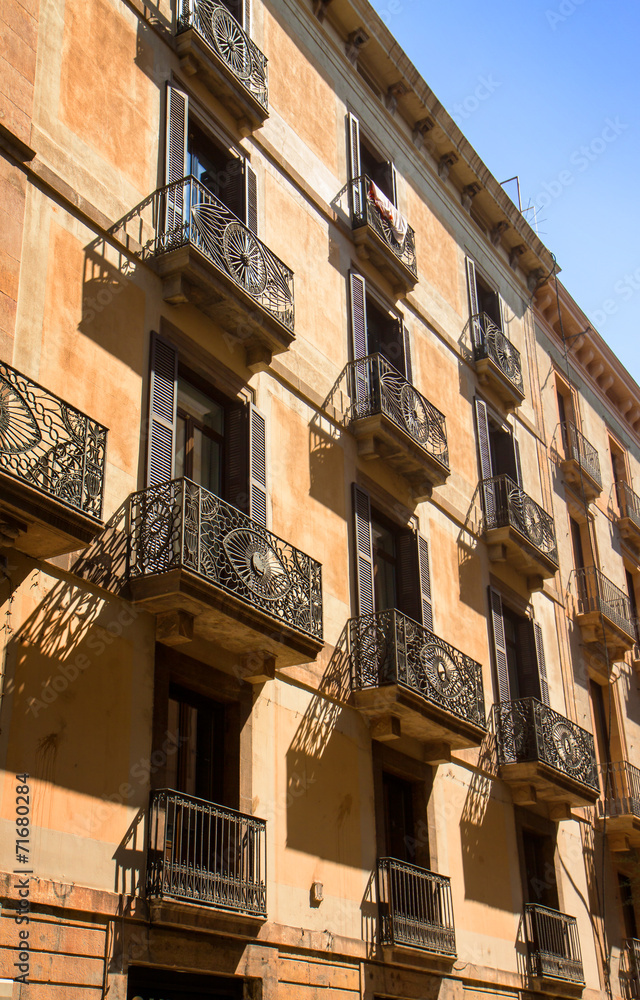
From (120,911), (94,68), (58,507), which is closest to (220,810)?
(120,911)

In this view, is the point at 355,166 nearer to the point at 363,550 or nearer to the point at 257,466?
the point at 363,550

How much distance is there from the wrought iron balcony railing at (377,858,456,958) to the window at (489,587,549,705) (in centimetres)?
536

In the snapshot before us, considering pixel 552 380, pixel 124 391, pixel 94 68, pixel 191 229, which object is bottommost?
pixel 124 391

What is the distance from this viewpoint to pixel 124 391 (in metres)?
13.2

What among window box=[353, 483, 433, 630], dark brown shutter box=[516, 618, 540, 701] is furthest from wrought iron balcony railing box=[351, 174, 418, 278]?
dark brown shutter box=[516, 618, 540, 701]

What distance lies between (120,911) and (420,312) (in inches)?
546

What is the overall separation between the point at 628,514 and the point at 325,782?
18721mm

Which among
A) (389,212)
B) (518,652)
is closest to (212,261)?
(389,212)

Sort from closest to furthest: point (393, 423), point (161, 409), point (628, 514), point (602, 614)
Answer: point (161, 409), point (393, 423), point (602, 614), point (628, 514)

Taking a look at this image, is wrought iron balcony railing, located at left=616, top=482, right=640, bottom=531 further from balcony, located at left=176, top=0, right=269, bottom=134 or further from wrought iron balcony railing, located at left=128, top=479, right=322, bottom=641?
wrought iron balcony railing, located at left=128, top=479, right=322, bottom=641

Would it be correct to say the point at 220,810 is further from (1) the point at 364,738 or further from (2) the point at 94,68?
(2) the point at 94,68

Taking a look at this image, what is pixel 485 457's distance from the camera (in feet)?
75.2

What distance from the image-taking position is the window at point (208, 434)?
13.8 meters

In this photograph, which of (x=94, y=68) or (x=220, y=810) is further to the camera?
(x=94, y=68)
